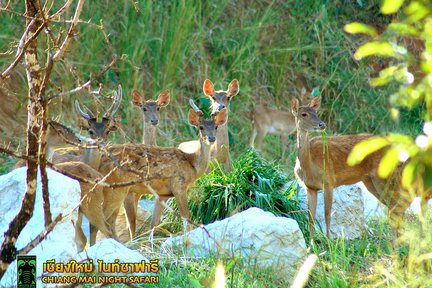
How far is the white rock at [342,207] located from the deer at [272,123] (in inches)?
149

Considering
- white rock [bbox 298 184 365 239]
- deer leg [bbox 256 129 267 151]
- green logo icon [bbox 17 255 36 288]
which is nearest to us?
green logo icon [bbox 17 255 36 288]

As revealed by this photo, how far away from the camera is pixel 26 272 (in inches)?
206

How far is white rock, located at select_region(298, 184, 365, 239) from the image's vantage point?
350 inches

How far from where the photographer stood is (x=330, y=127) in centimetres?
1409

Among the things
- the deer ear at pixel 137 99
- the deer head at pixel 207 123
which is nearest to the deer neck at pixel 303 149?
the deer head at pixel 207 123

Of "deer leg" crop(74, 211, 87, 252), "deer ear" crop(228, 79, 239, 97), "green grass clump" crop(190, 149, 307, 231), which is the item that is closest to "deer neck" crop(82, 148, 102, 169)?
"deer leg" crop(74, 211, 87, 252)

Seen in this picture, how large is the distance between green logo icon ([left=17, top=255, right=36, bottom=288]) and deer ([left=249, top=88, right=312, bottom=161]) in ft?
26.7

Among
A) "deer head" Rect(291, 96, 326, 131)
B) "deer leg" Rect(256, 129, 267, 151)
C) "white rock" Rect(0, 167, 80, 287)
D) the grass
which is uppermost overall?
the grass

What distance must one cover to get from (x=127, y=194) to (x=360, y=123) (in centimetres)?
631

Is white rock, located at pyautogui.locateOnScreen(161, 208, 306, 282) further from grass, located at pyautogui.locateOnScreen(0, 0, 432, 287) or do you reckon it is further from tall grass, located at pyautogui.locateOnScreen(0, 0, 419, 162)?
tall grass, located at pyautogui.locateOnScreen(0, 0, 419, 162)

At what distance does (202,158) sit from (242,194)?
64 centimetres

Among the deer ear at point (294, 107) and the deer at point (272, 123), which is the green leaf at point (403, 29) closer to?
the deer ear at point (294, 107)

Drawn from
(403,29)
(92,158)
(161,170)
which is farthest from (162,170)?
(403,29)

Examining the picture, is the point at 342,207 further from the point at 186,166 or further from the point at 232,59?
the point at 232,59
